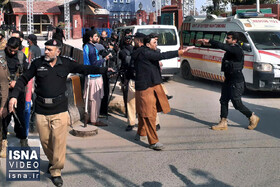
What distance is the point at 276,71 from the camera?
1080 cm

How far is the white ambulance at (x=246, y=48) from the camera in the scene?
10844mm

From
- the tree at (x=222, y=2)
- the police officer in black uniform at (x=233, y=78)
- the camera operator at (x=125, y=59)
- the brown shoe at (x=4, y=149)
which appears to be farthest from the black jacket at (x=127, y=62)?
the tree at (x=222, y=2)

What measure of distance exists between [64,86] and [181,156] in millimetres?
2157

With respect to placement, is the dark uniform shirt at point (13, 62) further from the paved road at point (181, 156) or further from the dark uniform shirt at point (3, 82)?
the paved road at point (181, 156)

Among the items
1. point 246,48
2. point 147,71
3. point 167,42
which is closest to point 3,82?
point 147,71

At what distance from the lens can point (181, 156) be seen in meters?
6.33

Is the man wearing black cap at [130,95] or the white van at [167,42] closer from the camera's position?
the man wearing black cap at [130,95]

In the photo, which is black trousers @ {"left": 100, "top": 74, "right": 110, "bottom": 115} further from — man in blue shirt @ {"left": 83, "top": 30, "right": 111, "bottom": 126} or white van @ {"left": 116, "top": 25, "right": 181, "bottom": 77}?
white van @ {"left": 116, "top": 25, "right": 181, "bottom": 77}

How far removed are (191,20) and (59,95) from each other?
410 inches

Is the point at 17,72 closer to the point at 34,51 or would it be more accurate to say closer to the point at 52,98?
the point at 52,98

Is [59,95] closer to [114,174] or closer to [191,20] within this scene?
[114,174]

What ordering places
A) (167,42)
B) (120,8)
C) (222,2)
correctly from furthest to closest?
1. (120,8)
2. (222,2)
3. (167,42)

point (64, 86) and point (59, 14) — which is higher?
point (59, 14)

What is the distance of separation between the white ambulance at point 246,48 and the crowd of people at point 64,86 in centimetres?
330
